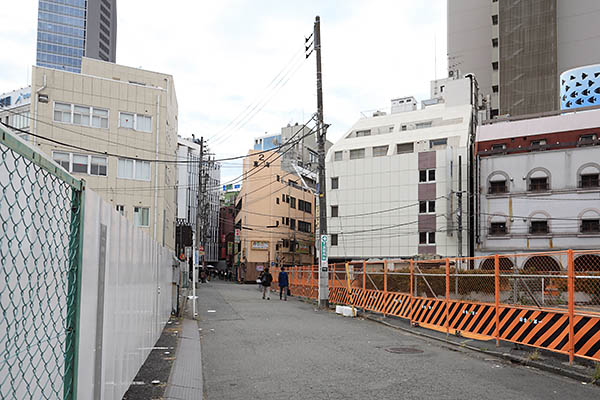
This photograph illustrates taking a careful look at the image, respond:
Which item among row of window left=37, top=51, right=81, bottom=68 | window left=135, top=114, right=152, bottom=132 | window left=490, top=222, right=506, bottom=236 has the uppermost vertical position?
row of window left=37, top=51, right=81, bottom=68

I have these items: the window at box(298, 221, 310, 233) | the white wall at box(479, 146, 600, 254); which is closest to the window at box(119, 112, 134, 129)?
the white wall at box(479, 146, 600, 254)

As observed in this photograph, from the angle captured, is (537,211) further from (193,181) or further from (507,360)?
(193,181)

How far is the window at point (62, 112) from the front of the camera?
115ft

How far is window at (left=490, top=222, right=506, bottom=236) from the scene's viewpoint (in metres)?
45.7

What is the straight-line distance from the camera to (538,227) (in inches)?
1751

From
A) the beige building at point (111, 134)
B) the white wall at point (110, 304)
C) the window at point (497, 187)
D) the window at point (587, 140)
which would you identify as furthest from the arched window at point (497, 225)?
the white wall at point (110, 304)

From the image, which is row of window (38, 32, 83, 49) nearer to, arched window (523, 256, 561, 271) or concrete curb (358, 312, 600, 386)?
arched window (523, 256, 561, 271)

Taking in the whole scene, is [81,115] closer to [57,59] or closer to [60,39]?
[57,59]

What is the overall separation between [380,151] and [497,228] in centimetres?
1584

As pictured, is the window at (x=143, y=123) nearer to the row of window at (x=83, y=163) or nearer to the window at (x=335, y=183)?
the row of window at (x=83, y=163)

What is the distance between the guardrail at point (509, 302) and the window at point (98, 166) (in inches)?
923

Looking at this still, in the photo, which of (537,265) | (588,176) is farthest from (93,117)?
(588,176)

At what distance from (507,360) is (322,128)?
1585 centimetres

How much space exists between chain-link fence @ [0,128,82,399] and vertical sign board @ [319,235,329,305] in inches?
787
